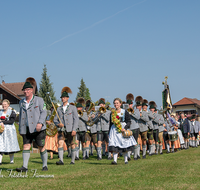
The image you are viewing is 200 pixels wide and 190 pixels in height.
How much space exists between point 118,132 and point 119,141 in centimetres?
30

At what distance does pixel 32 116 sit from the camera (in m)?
8.64

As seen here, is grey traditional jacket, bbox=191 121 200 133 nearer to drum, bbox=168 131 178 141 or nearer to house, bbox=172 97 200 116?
drum, bbox=168 131 178 141

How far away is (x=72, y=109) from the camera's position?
11.4 meters

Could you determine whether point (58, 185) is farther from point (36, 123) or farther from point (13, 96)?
point (13, 96)

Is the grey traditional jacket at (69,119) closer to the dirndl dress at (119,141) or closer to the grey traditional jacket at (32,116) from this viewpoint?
the dirndl dress at (119,141)

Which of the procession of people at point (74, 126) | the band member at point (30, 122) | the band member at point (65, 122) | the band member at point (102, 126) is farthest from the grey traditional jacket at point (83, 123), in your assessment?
the band member at point (30, 122)

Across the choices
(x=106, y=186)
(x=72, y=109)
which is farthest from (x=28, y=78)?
(x=106, y=186)

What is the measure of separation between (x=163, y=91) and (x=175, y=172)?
22.8 m

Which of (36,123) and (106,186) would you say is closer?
(106,186)

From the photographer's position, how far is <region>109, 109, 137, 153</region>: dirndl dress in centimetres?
1134

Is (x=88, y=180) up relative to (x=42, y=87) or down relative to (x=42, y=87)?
down

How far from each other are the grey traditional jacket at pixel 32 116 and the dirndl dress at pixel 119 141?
Result: 3.31 metres

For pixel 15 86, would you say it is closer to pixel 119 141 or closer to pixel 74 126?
pixel 74 126

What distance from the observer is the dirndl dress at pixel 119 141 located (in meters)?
11.3
